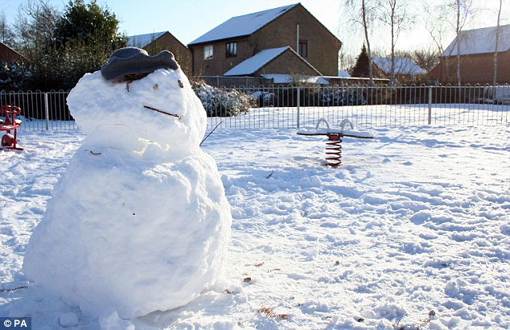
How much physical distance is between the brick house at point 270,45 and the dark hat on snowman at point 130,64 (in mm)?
31036

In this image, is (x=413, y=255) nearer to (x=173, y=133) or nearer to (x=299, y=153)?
(x=173, y=133)

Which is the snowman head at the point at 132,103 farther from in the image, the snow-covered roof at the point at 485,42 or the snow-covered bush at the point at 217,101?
the snow-covered roof at the point at 485,42

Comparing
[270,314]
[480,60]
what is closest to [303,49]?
[480,60]

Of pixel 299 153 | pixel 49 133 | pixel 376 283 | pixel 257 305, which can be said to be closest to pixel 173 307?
pixel 257 305

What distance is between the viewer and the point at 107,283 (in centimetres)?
272

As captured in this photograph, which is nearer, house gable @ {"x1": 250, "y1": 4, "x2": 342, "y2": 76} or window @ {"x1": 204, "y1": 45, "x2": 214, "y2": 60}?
house gable @ {"x1": 250, "y1": 4, "x2": 342, "y2": 76}

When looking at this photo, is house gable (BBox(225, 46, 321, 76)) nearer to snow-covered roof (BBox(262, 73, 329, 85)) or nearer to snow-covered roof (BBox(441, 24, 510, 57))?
snow-covered roof (BBox(262, 73, 329, 85))

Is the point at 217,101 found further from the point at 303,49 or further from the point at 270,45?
the point at 303,49

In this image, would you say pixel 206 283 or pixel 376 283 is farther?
pixel 376 283

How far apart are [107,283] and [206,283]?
694 mm

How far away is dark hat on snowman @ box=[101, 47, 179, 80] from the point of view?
2938 millimetres

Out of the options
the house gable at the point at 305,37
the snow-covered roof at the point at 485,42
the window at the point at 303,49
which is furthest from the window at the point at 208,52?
the snow-covered roof at the point at 485,42

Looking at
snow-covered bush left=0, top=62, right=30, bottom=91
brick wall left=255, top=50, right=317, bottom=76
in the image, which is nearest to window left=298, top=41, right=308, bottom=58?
brick wall left=255, top=50, right=317, bottom=76

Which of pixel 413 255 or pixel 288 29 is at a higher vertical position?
pixel 288 29
